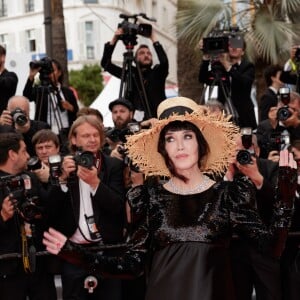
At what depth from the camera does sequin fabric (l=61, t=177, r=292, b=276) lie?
10.9 ft

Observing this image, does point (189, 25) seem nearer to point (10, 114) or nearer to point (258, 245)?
point (10, 114)

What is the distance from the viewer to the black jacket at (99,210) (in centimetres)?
493

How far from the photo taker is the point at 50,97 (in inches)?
275

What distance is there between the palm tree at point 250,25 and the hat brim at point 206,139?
6.96 meters

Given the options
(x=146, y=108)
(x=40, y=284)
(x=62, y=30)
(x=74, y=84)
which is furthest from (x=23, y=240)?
(x=74, y=84)

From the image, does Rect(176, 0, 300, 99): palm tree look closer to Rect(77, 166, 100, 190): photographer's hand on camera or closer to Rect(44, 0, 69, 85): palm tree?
Rect(44, 0, 69, 85): palm tree

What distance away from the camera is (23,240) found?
4.81 metres

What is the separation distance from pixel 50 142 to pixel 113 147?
0.68 meters

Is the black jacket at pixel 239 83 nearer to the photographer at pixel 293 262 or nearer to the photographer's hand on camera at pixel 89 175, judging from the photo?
the photographer at pixel 293 262

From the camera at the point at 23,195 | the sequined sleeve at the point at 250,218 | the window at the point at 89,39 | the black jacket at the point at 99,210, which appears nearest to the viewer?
the sequined sleeve at the point at 250,218

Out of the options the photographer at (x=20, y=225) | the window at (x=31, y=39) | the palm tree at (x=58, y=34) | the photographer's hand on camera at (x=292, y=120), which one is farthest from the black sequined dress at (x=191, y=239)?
the window at (x=31, y=39)

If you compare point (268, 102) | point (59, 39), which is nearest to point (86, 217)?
point (268, 102)

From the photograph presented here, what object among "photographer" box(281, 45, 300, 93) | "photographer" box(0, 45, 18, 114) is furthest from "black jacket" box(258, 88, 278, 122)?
"photographer" box(0, 45, 18, 114)

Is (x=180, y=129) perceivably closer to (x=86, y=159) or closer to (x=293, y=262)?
(x=86, y=159)
